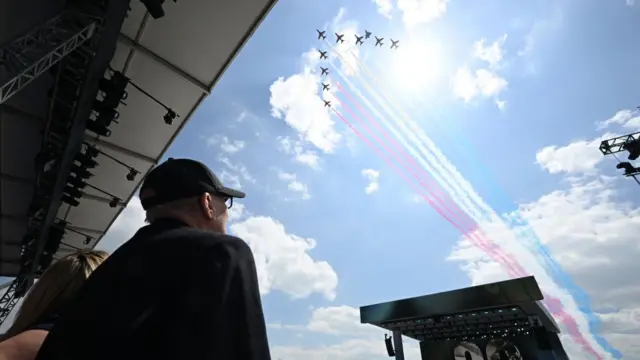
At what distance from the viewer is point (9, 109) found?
7086mm

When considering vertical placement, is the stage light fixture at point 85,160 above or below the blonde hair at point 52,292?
above

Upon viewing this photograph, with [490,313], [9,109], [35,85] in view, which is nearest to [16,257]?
[9,109]

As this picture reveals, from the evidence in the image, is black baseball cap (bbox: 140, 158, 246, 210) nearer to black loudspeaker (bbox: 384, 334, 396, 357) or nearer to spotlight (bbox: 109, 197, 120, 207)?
spotlight (bbox: 109, 197, 120, 207)

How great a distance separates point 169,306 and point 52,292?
1.29 m

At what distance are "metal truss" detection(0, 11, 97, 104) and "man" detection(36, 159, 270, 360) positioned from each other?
536 cm

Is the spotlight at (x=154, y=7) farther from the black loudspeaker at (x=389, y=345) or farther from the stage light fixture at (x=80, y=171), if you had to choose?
the black loudspeaker at (x=389, y=345)

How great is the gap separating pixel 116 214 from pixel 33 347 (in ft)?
38.5

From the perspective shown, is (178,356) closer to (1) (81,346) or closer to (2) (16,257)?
(1) (81,346)

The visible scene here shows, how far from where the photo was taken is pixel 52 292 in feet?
5.61

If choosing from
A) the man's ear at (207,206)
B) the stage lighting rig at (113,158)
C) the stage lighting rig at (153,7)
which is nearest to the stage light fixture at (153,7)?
the stage lighting rig at (153,7)

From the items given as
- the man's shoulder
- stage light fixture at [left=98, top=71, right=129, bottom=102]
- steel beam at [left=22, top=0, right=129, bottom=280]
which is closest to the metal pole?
steel beam at [left=22, top=0, right=129, bottom=280]

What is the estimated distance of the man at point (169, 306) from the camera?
0.85m

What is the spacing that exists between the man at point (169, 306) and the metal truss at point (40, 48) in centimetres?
536

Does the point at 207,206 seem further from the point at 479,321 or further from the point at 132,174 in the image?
the point at 479,321
